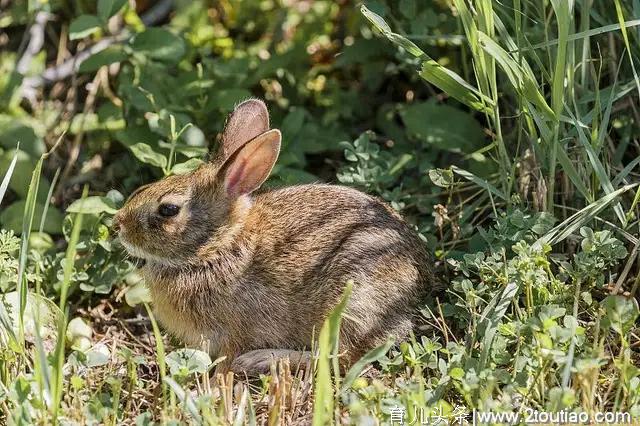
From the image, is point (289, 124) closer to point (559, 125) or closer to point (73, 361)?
point (559, 125)

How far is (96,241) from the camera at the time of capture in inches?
169

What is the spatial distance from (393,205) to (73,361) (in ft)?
5.24

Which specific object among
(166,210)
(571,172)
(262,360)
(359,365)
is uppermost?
(571,172)

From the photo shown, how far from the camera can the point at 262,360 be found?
390cm

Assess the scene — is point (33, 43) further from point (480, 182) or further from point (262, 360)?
point (480, 182)

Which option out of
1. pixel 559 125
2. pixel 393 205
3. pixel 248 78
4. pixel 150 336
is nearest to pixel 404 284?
pixel 393 205

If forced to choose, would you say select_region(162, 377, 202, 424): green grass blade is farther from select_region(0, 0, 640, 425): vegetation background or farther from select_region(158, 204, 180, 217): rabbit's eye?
select_region(158, 204, 180, 217): rabbit's eye

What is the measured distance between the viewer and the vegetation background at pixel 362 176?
130 inches

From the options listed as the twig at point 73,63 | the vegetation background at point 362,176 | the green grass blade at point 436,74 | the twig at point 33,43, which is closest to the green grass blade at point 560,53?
the vegetation background at point 362,176

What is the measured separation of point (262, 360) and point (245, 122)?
3.37 feet

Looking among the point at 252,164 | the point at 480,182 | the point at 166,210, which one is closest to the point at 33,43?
the point at 166,210

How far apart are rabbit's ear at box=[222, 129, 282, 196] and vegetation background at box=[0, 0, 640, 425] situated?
1.59ft

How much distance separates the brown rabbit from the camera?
153 inches

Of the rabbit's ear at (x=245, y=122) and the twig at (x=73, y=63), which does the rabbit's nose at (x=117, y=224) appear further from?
the twig at (x=73, y=63)
